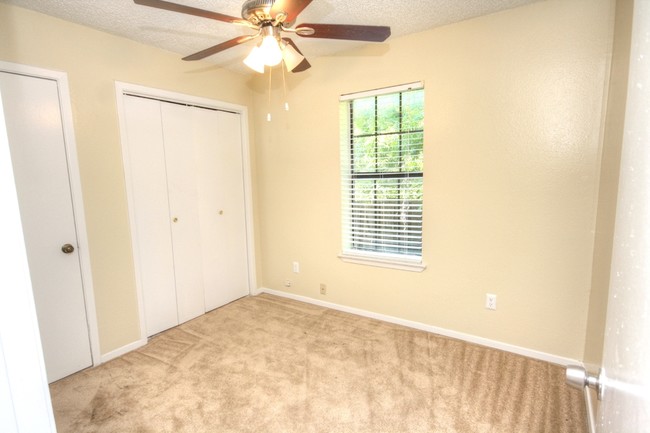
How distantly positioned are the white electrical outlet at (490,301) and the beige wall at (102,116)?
2.92m

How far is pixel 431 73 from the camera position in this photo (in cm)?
252

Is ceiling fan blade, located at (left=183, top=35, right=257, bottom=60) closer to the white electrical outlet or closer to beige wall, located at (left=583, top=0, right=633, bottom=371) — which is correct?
beige wall, located at (left=583, top=0, right=633, bottom=371)

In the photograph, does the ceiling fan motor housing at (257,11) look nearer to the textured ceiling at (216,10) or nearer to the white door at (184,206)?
the textured ceiling at (216,10)

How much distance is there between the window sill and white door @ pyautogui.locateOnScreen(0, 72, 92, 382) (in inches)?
88.1

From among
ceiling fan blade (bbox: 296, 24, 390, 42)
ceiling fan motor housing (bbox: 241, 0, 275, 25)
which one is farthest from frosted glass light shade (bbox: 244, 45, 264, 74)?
ceiling fan blade (bbox: 296, 24, 390, 42)

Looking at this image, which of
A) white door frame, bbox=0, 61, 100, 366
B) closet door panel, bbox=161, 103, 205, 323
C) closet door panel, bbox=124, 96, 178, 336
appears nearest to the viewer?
white door frame, bbox=0, 61, 100, 366

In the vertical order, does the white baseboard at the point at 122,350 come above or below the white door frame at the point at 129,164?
below

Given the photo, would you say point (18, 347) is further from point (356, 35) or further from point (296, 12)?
point (356, 35)

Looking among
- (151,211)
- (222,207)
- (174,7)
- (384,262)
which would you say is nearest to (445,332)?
(384,262)

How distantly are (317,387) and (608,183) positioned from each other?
2097 mm

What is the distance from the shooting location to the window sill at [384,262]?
2.76 meters

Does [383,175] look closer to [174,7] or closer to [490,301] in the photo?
[490,301]

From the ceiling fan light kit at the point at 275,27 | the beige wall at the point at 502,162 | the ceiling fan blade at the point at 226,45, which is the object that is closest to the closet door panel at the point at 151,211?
the ceiling fan blade at the point at 226,45

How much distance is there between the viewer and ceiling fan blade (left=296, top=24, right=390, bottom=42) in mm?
1575
